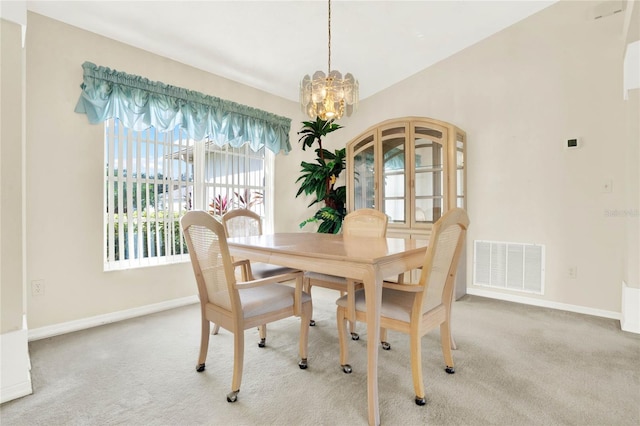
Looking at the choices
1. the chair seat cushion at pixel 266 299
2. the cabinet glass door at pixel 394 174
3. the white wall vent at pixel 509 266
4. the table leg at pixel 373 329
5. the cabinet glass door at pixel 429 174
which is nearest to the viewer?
the table leg at pixel 373 329

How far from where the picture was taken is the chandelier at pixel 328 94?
6.95 feet

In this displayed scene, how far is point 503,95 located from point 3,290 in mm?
4323

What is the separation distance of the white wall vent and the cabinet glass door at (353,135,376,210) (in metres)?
1.31

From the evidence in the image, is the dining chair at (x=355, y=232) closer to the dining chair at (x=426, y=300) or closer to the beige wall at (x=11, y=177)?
the dining chair at (x=426, y=300)

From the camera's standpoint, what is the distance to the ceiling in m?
2.42

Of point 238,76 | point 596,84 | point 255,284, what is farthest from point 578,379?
point 238,76

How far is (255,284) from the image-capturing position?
61.3 inches

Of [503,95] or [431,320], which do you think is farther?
[503,95]

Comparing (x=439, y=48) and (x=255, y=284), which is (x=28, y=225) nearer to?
(x=255, y=284)

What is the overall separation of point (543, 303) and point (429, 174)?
66.4 inches

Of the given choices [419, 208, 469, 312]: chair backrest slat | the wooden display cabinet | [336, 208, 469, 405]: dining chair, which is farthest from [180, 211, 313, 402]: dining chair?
the wooden display cabinet

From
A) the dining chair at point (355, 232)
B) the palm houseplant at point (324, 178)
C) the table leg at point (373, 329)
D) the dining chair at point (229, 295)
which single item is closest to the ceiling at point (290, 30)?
the palm houseplant at point (324, 178)

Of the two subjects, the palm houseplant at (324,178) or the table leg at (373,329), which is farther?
the palm houseplant at (324,178)

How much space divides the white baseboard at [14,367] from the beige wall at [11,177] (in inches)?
2.1
